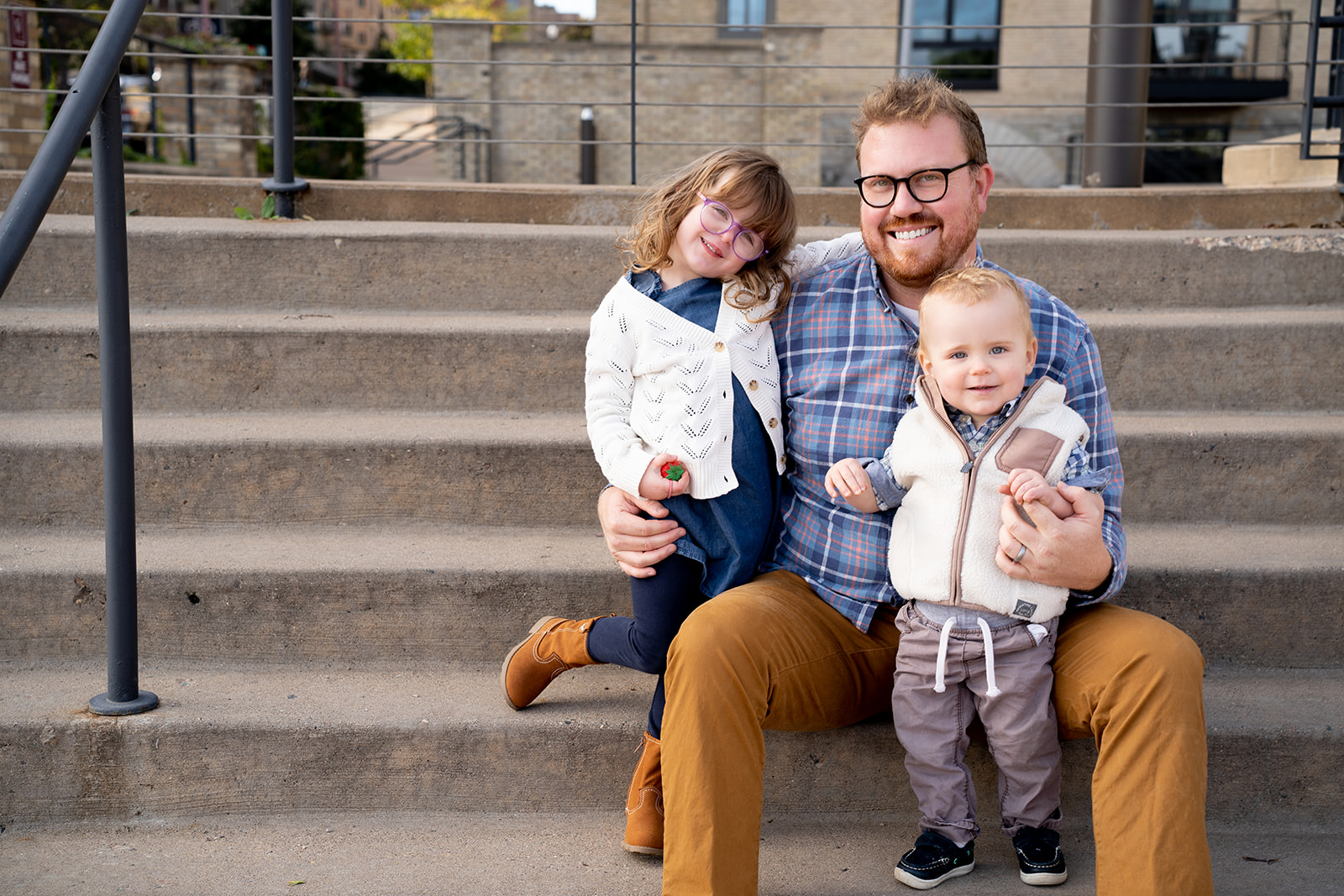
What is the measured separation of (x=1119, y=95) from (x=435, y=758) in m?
4.66

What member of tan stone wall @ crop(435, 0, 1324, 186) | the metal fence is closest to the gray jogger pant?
the metal fence

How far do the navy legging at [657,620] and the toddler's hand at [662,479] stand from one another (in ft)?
0.44

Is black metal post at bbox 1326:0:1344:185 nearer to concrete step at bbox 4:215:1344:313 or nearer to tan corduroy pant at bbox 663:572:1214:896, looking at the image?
concrete step at bbox 4:215:1344:313

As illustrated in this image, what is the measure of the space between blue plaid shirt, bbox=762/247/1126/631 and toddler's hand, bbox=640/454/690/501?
0.30m

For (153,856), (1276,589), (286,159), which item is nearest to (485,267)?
(286,159)

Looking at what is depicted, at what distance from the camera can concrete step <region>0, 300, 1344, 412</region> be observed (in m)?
2.93

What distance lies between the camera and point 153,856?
2070mm

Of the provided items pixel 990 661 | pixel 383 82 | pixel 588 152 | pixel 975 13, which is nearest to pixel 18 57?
pixel 588 152

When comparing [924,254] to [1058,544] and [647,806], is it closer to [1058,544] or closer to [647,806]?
[1058,544]

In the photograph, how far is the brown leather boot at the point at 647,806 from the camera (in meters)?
2.08

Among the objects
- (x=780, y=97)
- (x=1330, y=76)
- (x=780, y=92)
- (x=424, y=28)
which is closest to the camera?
(x=1330, y=76)

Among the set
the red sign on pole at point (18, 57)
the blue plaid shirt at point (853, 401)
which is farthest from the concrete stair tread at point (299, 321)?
the red sign on pole at point (18, 57)

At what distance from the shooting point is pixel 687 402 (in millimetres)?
2150

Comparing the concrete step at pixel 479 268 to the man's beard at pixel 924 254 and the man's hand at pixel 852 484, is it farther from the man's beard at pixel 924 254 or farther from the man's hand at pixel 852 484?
the man's hand at pixel 852 484
